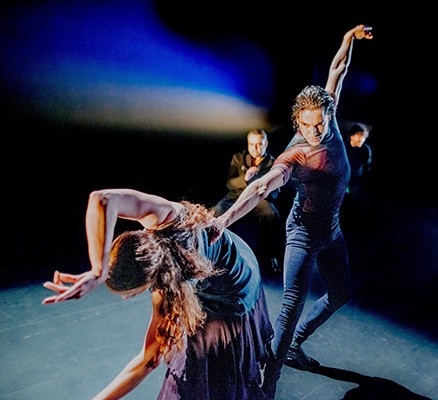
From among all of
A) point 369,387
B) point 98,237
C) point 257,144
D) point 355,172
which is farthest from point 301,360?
point 355,172

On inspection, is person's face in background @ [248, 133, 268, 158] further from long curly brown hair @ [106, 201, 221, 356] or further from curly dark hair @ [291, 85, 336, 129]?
long curly brown hair @ [106, 201, 221, 356]

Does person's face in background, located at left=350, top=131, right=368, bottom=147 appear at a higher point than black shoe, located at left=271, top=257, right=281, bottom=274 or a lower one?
higher

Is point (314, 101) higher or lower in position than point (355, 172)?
higher

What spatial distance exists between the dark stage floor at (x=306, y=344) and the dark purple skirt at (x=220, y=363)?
670mm

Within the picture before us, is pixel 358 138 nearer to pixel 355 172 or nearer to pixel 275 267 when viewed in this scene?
pixel 355 172

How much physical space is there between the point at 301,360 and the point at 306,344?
30cm

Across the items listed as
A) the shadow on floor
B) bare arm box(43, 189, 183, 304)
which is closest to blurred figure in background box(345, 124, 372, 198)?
the shadow on floor

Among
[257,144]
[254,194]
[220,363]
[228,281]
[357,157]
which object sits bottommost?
[220,363]

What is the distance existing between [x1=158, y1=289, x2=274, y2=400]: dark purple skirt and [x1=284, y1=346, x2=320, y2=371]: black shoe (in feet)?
2.34

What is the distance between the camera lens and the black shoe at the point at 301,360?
2465 mm

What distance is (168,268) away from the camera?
1305 millimetres

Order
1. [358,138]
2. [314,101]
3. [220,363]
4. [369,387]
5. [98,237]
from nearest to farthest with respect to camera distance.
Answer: [98,237] → [220,363] → [314,101] → [369,387] → [358,138]

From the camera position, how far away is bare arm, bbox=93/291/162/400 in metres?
1.35

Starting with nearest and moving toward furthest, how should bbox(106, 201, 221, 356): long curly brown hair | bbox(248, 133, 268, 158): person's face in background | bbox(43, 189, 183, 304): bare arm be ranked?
bbox(43, 189, 183, 304): bare arm, bbox(106, 201, 221, 356): long curly brown hair, bbox(248, 133, 268, 158): person's face in background
